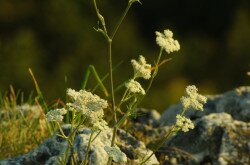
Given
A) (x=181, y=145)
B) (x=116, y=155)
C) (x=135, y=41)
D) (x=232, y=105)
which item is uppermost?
(x=135, y=41)

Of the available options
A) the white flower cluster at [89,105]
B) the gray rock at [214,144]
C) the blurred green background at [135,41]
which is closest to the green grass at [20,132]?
the gray rock at [214,144]

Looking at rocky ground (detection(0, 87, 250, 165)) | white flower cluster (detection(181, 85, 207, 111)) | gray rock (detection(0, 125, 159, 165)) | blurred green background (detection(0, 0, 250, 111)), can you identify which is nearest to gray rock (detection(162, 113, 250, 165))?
rocky ground (detection(0, 87, 250, 165))

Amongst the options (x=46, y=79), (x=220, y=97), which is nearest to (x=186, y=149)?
(x=220, y=97)

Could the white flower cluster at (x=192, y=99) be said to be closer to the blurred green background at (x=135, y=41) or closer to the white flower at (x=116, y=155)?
the white flower at (x=116, y=155)

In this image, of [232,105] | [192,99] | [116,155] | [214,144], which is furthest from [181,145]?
[116,155]

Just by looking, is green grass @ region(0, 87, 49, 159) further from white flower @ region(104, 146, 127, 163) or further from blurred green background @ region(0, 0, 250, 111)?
blurred green background @ region(0, 0, 250, 111)

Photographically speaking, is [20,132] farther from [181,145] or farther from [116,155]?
[116,155]

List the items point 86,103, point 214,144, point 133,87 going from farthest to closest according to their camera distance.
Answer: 1. point 214,144
2. point 133,87
3. point 86,103

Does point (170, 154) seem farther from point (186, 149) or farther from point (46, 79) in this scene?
point (46, 79)
